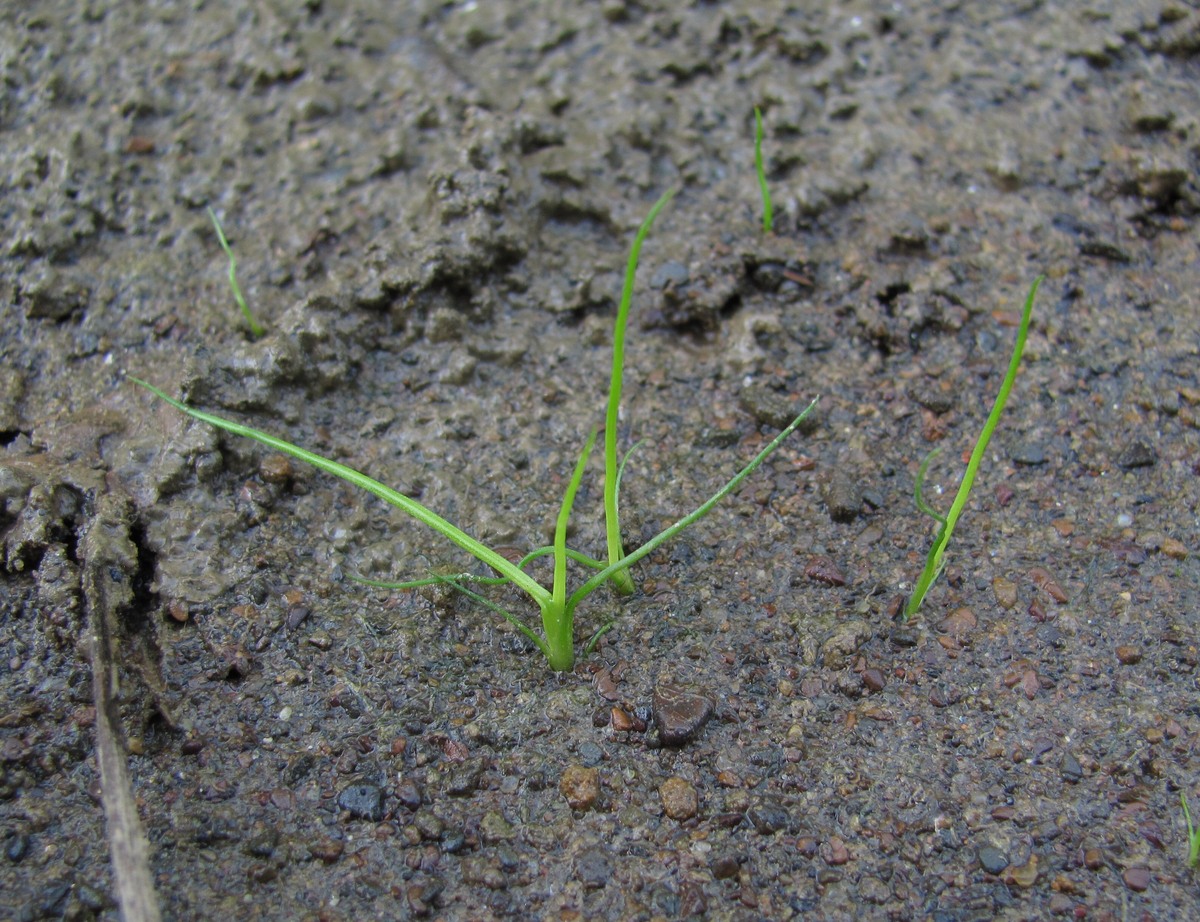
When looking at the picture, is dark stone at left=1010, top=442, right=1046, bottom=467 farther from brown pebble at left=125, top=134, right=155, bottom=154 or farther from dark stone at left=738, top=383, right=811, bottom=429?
brown pebble at left=125, top=134, right=155, bottom=154

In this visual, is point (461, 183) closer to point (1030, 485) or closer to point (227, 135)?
point (227, 135)

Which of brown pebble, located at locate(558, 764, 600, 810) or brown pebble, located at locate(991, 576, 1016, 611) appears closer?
brown pebble, located at locate(558, 764, 600, 810)

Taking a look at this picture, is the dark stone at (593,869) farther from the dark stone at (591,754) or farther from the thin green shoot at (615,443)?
the thin green shoot at (615,443)

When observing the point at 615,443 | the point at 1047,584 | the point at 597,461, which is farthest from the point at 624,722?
the point at 1047,584

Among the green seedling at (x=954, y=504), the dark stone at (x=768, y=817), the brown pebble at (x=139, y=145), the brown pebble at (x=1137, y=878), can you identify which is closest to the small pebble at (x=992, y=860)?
the brown pebble at (x=1137, y=878)

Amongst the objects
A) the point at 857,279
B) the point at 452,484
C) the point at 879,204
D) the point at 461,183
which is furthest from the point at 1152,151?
the point at 452,484

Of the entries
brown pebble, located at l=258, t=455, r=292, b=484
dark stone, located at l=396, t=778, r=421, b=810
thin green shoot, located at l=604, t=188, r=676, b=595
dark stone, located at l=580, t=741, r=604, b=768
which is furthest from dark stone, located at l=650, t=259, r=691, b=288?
dark stone, located at l=396, t=778, r=421, b=810
